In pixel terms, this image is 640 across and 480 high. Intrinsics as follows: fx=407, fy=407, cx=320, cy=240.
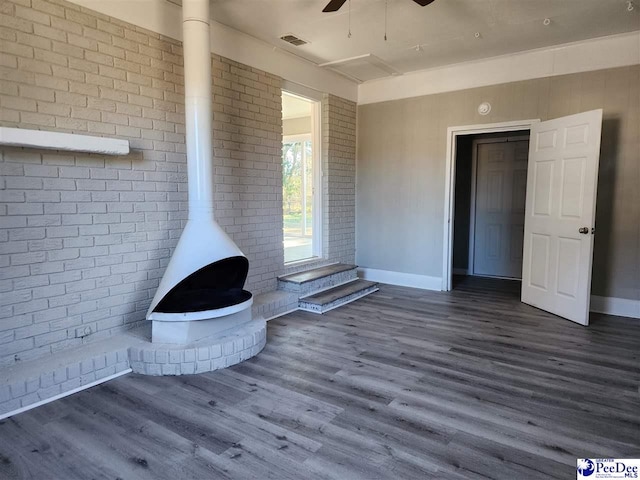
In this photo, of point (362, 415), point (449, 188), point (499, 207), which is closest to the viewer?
point (362, 415)

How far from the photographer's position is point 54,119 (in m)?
2.73

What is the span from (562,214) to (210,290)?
3588mm

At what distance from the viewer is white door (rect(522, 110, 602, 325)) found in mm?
3912

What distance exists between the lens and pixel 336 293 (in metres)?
4.88

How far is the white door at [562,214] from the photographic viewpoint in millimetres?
3912

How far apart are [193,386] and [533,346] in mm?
2761

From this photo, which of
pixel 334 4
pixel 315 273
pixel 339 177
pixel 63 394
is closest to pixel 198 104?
pixel 334 4

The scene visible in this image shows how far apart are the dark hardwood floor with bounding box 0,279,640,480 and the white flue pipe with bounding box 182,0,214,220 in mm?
1351

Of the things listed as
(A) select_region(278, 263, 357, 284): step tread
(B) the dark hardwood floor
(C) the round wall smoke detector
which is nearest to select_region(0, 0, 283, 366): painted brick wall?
(B) the dark hardwood floor

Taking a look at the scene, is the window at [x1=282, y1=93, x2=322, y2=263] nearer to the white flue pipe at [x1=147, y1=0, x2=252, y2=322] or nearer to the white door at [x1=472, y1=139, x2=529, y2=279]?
the white door at [x1=472, y1=139, x2=529, y2=279]

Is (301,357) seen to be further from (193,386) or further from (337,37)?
(337,37)

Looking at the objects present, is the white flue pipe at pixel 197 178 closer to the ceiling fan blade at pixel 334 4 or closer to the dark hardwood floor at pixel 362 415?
the dark hardwood floor at pixel 362 415

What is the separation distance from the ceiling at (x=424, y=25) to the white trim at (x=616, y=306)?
2.73m

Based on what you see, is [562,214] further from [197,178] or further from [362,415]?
[197,178]
